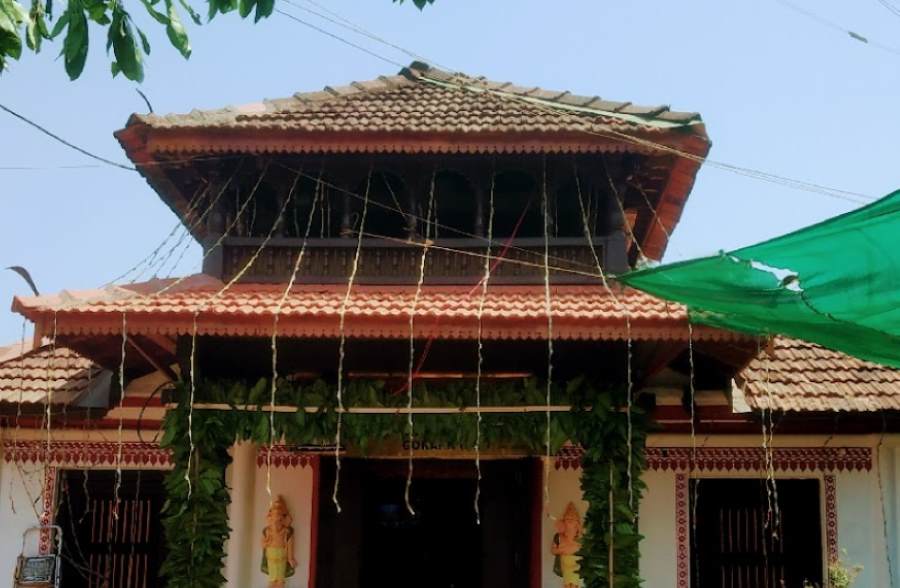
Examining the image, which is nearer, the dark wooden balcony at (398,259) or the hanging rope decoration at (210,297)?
the hanging rope decoration at (210,297)

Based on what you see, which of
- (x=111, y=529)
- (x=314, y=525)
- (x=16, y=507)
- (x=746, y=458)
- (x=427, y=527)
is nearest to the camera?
(x=314, y=525)

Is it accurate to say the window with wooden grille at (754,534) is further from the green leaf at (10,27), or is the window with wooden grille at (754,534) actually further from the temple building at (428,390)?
the green leaf at (10,27)

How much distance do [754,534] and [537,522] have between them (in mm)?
2003

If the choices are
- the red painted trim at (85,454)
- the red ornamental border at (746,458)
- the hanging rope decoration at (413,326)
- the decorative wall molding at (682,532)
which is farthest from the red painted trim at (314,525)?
the decorative wall molding at (682,532)

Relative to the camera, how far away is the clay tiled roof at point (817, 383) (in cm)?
823

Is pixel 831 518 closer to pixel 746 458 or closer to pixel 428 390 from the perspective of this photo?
pixel 746 458

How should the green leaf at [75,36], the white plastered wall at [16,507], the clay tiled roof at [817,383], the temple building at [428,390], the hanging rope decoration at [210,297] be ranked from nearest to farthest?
the green leaf at [75,36] → the hanging rope decoration at [210,297] → the temple building at [428,390] → the clay tiled roof at [817,383] → the white plastered wall at [16,507]

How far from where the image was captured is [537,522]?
8.85m

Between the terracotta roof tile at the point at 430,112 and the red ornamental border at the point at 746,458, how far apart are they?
2861 mm

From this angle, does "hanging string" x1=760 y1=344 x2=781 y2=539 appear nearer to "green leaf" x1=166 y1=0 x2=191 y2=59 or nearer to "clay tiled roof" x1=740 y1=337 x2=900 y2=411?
"clay tiled roof" x1=740 y1=337 x2=900 y2=411

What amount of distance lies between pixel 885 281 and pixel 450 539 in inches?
221

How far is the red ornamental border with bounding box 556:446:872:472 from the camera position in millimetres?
9039

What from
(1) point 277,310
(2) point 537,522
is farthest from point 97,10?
(2) point 537,522

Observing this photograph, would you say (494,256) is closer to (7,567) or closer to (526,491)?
(526,491)
